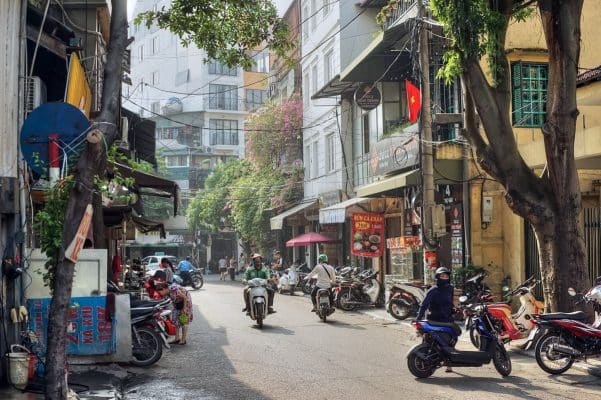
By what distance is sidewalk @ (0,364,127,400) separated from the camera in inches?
332

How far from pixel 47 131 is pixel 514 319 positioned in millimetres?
9516

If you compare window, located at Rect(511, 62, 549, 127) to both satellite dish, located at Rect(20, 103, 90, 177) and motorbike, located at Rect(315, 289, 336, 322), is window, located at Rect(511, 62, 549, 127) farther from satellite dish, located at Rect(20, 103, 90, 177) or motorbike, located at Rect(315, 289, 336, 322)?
satellite dish, located at Rect(20, 103, 90, 177)

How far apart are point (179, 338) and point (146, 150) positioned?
12.9 metres

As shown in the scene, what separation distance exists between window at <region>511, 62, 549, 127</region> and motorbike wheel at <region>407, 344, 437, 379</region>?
8.32 meters

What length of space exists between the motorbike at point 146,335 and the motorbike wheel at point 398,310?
26.0 feet

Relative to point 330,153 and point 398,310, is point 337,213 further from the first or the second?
point 398,310

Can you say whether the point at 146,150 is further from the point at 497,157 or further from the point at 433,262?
the point at 497,157

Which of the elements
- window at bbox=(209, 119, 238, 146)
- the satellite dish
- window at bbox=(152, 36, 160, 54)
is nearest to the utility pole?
the satellite dish

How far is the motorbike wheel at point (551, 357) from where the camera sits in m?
10.1

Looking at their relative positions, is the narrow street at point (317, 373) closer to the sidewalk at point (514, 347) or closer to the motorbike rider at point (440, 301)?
the sidewalk at point (514, 347)

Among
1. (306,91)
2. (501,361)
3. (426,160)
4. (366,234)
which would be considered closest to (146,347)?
(501,361)

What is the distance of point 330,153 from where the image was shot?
3247 cm

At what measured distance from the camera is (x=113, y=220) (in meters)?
20.5

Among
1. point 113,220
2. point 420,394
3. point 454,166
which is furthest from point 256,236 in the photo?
point 420,394
